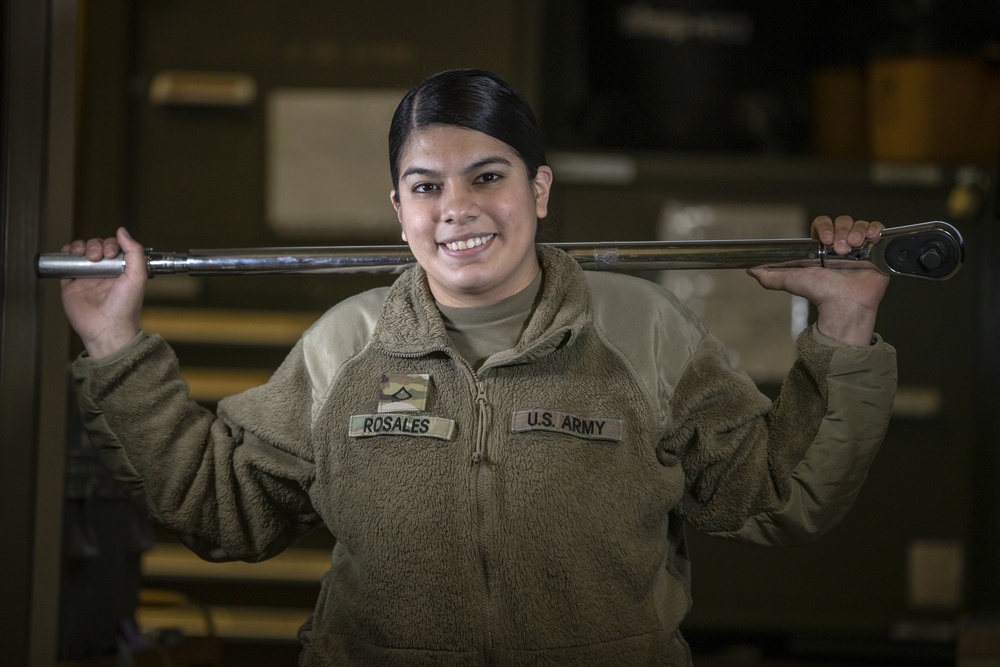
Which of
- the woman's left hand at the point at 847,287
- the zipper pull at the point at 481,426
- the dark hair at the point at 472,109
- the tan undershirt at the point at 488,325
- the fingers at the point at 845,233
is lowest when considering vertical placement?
the zipper pull at the point at 481,426

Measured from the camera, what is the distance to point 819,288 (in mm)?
1095

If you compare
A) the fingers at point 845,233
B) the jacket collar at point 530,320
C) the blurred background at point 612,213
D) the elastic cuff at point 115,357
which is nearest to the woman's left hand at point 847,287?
the fingers at point 845,233

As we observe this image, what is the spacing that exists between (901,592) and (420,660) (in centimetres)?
148

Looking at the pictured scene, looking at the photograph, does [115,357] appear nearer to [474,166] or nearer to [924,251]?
[474,166]

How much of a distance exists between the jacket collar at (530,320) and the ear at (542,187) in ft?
0.14

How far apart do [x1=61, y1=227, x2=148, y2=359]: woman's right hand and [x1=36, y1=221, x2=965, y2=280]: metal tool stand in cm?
1

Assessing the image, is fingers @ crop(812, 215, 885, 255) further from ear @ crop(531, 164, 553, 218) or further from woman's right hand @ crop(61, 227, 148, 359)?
woman's right hand @ crop(61, 227, 148, 359)

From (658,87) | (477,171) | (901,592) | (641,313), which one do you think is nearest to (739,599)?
(901,592)

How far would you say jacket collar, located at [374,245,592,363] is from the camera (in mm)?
1078

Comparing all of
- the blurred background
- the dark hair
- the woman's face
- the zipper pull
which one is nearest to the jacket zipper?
the zipper pull

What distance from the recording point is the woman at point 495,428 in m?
1.05

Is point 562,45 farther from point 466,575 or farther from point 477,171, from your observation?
point 466,575

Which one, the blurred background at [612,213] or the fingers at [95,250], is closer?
the fingers at [95,250]

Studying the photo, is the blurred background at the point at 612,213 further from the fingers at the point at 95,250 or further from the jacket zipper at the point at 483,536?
the jacket zipper at the point at 483,536
